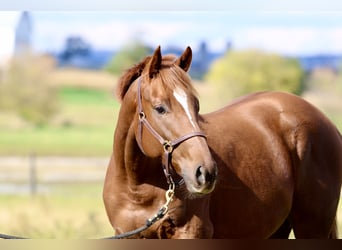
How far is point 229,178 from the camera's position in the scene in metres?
3.71

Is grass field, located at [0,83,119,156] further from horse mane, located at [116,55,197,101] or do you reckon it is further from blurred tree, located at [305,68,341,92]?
horse mane, located at [116,55,197,101]

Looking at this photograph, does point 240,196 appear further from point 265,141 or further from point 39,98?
point 39,98

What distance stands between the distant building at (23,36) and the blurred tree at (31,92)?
1.14 feet

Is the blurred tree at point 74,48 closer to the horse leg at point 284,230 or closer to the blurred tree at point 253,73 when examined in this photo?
the blurred tree at point 253,73

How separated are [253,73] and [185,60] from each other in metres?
9.19

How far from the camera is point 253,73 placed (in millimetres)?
12367

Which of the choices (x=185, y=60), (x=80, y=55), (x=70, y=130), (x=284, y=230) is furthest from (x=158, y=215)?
(x=70, y=130)

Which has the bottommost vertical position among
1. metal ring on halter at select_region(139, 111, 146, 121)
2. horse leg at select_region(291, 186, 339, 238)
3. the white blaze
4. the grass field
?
the grass field

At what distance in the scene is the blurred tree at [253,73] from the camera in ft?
39.4

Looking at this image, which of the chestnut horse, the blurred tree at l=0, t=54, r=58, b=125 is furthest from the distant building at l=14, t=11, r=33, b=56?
the chestnut horse

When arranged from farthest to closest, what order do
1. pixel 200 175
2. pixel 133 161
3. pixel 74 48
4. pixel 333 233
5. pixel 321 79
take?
1. pixel 74 48
2. pixel 321 79
3. pixel 333 233
4. pixel 133 161
5. pixel 200 175

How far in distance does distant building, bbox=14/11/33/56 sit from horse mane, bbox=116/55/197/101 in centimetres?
860

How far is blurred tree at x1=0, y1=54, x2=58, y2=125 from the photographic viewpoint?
43.4 ft

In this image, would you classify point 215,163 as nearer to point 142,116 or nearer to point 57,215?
point 142,116
